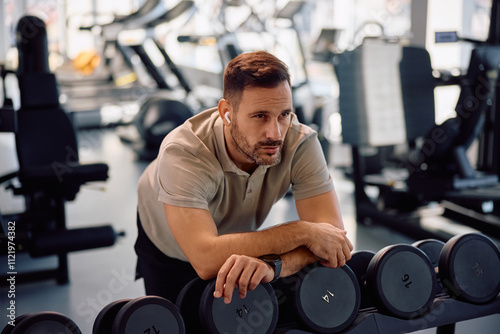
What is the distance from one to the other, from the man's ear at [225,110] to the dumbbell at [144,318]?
20.6 inches

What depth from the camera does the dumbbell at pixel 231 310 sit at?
1.25 meters

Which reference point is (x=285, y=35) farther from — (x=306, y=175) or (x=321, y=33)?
(x=306, y=175)

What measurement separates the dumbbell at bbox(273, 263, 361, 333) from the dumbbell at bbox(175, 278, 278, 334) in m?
0.08

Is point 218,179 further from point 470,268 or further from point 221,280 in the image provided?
point 470,268

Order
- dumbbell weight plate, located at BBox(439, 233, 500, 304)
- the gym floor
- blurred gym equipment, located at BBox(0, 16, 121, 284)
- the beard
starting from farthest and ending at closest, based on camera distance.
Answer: blurred gym equipment, located at BBox(0, 16, 121, 284) → the gym floor → dumbbell weight plate, located at BBox(439, 233, 500, 304) → the beard

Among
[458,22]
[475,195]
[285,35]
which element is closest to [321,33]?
[285,35]

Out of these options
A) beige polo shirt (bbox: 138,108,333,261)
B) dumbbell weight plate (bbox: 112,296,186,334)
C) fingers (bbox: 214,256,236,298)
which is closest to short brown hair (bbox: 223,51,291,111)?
beige polo shirt (bbox: 138,108,333,261)

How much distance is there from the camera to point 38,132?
9.93ft

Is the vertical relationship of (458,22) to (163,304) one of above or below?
above

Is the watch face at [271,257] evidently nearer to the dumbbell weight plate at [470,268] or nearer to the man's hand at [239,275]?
the man's hand at [239,275]

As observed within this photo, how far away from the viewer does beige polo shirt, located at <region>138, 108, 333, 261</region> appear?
4.62 ft

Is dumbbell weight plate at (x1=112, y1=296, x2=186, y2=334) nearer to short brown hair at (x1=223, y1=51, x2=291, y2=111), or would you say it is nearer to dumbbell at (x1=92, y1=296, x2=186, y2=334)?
dumbbell at (x1=92, y1=296, x2=186, y2=334)

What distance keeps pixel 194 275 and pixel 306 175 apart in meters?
0.53

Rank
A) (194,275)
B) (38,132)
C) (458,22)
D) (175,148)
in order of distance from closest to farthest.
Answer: (175,148)
(194,275)
(38,132)
(458,22)
